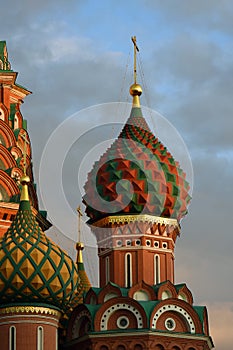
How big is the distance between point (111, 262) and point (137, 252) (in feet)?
2.80

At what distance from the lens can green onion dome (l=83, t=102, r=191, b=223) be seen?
117 ft

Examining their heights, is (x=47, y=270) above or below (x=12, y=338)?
above

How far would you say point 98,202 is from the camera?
36344 millimetres

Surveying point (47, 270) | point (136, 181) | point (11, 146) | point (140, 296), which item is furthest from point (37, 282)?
point (11, 146)

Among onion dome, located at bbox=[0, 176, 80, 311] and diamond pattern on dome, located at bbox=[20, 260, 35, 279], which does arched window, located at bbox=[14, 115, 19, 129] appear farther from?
diamond pattern on dome, located at bbox=[20, 260, 35, 279]

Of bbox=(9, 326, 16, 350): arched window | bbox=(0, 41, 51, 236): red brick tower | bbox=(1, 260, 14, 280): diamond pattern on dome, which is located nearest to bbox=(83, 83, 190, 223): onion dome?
bbox=(0, 41, 51, 236): red brick tower

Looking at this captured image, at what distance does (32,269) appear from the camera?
1297 inches

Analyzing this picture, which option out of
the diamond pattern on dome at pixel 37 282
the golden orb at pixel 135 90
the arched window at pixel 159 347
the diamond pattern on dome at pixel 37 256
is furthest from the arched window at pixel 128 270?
the golden orb at pixel 135 90

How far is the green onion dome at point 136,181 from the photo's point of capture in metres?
35.8

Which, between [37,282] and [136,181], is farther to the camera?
[136,181]

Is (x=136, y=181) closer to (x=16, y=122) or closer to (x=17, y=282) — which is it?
(x=17, y=282)

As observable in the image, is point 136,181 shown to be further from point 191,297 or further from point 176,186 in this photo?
point 191,297

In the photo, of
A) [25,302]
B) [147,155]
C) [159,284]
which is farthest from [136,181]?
[25,302]

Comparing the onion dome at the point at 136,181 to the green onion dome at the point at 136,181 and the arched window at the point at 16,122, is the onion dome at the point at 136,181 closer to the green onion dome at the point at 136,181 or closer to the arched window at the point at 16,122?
the green onion dome at the point at 136,181
